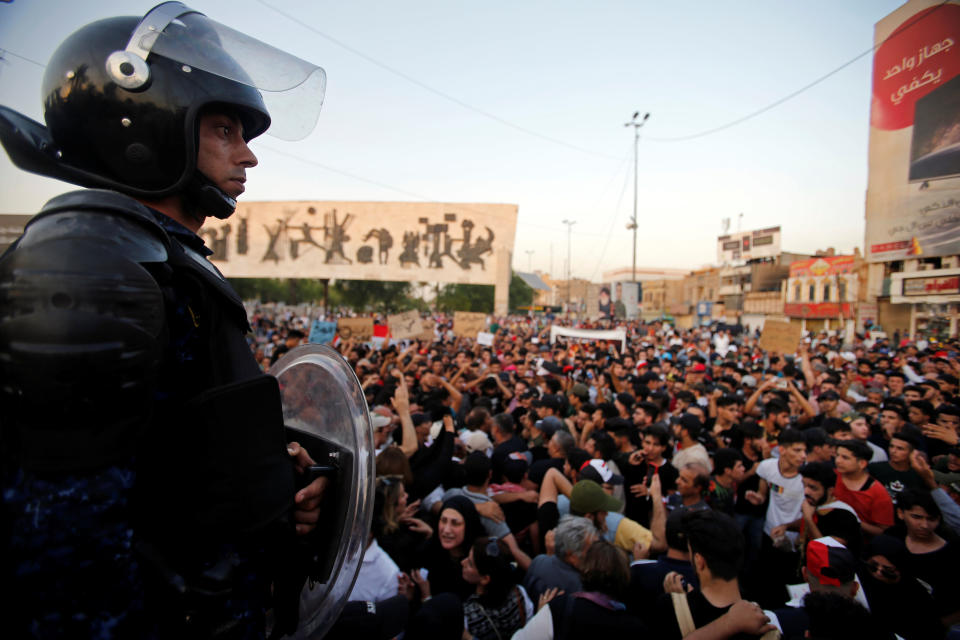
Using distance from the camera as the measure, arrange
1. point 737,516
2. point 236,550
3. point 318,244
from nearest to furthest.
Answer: point 236,550
point 737,516
point 318,244

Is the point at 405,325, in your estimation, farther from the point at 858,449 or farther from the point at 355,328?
the point at 858,449

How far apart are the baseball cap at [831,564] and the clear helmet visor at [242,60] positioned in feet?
12.4

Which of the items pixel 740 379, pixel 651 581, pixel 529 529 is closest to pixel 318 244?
pixel 740 379

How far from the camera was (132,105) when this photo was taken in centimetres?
107

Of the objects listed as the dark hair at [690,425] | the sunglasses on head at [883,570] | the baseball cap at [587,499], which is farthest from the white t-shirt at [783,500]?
the baseball cap at [587,499]

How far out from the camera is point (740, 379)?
414 inches

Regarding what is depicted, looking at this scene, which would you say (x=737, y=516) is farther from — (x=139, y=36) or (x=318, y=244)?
(x=318, y=244)

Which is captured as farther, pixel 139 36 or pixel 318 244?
pixel 318 244

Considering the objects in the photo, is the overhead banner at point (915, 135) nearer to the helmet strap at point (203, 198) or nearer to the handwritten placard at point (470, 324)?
the handwritten placard at point (470, 324)

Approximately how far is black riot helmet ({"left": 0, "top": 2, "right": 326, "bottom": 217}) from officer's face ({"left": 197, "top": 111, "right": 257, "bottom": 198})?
36mm

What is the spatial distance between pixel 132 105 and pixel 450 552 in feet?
10.6

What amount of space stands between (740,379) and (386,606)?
1009cm

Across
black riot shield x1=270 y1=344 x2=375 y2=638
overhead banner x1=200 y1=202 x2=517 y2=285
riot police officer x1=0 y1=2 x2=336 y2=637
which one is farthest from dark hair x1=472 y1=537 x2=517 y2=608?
overhead banner x1=200 y1=202 x2=517 y2=285

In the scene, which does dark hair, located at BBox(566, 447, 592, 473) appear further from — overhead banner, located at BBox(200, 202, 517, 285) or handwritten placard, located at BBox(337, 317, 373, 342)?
overhead banner, located at BBox(200, 202, 517, 285)
